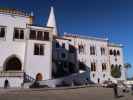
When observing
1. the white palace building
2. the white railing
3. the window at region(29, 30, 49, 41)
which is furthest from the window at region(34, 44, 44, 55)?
the white railing

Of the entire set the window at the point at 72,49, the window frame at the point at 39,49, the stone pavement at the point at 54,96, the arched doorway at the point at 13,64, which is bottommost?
the stone pavement at the point at 54,96

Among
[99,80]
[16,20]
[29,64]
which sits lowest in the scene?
[99,80]

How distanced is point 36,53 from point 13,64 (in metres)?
4.90

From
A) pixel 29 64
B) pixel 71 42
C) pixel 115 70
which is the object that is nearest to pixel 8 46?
pixel 29 64

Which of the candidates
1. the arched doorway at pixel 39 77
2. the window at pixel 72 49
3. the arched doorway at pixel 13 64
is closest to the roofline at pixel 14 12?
the arched doorway at pixel 13 64

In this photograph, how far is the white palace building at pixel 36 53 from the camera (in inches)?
1219

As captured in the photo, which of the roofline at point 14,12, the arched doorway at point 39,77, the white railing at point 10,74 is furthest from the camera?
the roofline at point 14,12

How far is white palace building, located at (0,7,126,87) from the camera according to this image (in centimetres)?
3095

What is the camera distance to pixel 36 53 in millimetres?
32188

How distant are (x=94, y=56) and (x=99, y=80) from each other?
6677 mm

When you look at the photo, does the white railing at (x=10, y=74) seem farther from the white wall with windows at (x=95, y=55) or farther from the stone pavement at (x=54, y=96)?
the white wall with windows at (x=95, y=55)

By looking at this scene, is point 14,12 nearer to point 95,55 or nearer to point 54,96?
point 54,96

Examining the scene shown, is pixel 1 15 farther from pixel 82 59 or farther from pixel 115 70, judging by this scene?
pixel 115 70

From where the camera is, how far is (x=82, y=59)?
152 feet
